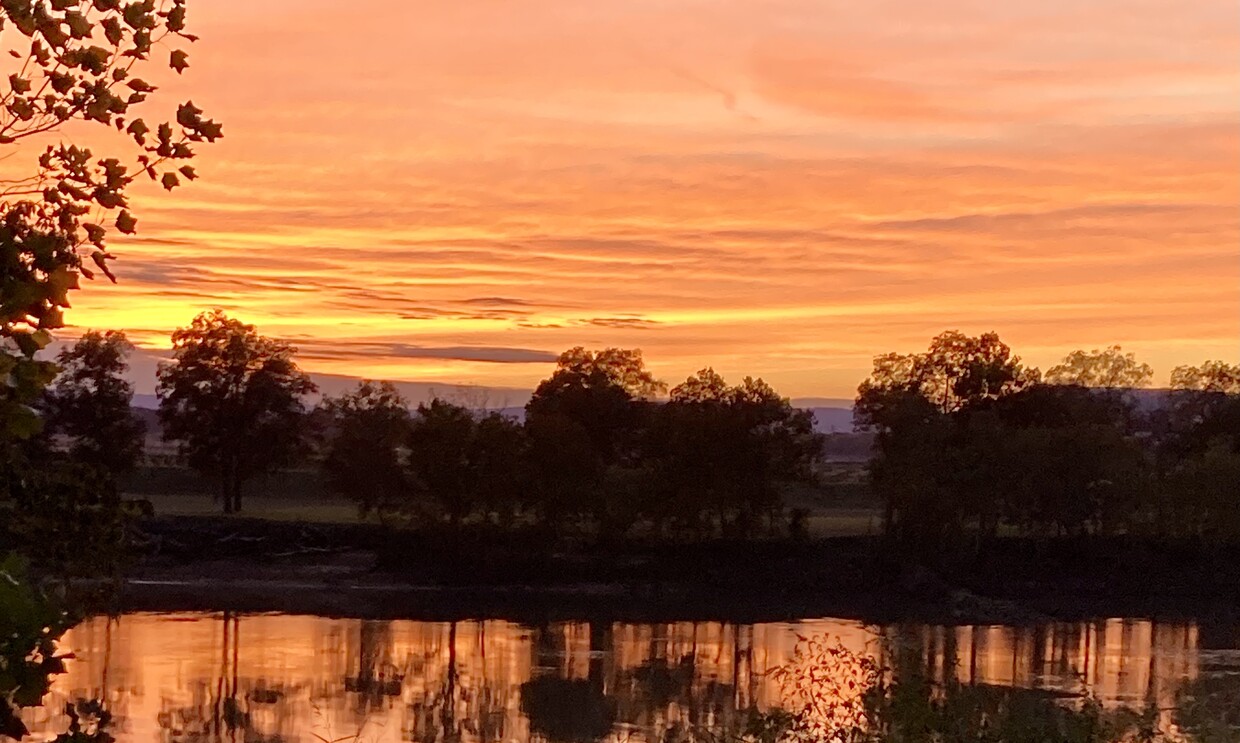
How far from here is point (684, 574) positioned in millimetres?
50000

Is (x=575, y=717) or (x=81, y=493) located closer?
(x=81, y=493)

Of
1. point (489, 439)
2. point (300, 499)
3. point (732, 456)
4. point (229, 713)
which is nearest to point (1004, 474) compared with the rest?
point (732, 456)

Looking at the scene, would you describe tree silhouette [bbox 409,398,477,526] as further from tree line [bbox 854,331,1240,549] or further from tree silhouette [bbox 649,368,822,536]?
tree line [bbox 854,331,1240,549]

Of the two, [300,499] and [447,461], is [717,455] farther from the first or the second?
[300,499]

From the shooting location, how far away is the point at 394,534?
51.7 metres

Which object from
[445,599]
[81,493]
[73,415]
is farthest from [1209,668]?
[73,415]

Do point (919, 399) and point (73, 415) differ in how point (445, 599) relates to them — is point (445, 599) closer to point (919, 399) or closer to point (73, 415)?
point (919, 399)

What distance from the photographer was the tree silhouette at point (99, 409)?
204 ft

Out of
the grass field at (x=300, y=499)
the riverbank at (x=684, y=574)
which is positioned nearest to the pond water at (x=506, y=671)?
the riverbank at (x=684, y=574)

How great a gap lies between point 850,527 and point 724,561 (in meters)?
9.87

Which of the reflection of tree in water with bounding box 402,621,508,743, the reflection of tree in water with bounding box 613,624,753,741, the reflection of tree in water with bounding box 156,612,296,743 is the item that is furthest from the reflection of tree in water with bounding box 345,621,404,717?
the reflection of tree in water with bounding box 613,624,753,741

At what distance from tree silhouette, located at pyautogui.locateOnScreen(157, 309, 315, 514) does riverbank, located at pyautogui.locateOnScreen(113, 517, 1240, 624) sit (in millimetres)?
10803

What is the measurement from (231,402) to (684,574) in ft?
78.4

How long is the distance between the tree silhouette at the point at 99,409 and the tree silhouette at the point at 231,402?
2014mm
